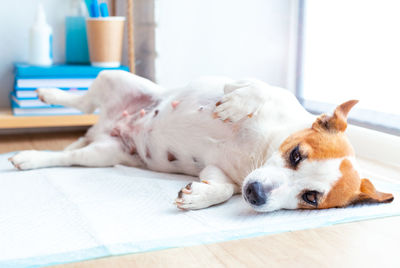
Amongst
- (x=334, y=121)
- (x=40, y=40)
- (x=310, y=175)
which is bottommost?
(x=310, y=175)

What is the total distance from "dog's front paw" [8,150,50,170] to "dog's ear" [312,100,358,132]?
0.95 m

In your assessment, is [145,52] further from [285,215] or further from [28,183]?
[285,215]

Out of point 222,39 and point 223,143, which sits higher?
point 222,39

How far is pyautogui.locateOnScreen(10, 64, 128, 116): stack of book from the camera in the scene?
Answer: 2.22 metres

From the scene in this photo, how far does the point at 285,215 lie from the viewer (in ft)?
4.17

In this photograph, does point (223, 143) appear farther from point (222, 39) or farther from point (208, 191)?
point (222, 39)

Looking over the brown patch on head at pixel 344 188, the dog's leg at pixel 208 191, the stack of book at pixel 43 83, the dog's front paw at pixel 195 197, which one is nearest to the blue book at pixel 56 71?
the stack of book at pixel 43 83

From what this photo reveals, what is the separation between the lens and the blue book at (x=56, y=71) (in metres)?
2.22

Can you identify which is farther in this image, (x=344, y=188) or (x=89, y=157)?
(x=89, y=157)

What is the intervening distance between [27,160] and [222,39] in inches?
48.7

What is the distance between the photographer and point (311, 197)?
126 centimetres

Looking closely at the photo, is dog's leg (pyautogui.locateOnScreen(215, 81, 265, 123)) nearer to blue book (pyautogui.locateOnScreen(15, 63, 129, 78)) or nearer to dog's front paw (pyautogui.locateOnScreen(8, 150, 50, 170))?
dog's front paw (pyautogui.locateOnScreen(8, 150, 50, 170))

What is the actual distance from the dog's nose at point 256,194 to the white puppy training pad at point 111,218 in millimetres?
51

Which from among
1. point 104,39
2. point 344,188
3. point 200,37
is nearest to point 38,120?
point 104,39
